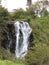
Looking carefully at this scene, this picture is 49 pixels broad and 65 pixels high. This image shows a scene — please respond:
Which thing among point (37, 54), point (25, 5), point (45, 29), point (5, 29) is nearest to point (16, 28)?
point (5, 29)

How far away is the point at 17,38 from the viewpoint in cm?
2470

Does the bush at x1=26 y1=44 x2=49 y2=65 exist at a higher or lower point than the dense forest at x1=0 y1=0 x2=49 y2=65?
lower

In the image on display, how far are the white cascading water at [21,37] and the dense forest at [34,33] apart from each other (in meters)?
0.38

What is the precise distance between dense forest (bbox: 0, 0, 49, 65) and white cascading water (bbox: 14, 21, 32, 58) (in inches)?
15.1

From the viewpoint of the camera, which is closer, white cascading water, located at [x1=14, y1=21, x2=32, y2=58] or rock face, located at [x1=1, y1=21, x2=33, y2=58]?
rock face, located at [x1=1, y1=21, x2=33, y2=58]

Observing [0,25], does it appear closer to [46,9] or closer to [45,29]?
[45,29]

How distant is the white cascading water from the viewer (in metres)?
24.5

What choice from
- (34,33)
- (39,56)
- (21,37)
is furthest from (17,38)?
(39,56)

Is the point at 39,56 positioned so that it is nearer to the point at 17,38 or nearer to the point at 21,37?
the point at 17,38

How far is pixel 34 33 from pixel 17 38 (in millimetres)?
1766

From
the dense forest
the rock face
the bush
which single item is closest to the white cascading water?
the rock face

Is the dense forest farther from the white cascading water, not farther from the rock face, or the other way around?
the white cascading water

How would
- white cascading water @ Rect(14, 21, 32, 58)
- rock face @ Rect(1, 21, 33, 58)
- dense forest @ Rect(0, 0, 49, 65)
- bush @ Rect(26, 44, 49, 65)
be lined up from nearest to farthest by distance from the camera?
bush @ Rect(26, 44, 49, 65), dense forest @ Rect(0, 0, 49, 65), rock face @ Rect(1, 21, 33, 58), white cascading water @ Rect(14, 21, 32, 58)

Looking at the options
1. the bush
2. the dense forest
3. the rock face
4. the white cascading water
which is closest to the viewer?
the bush
